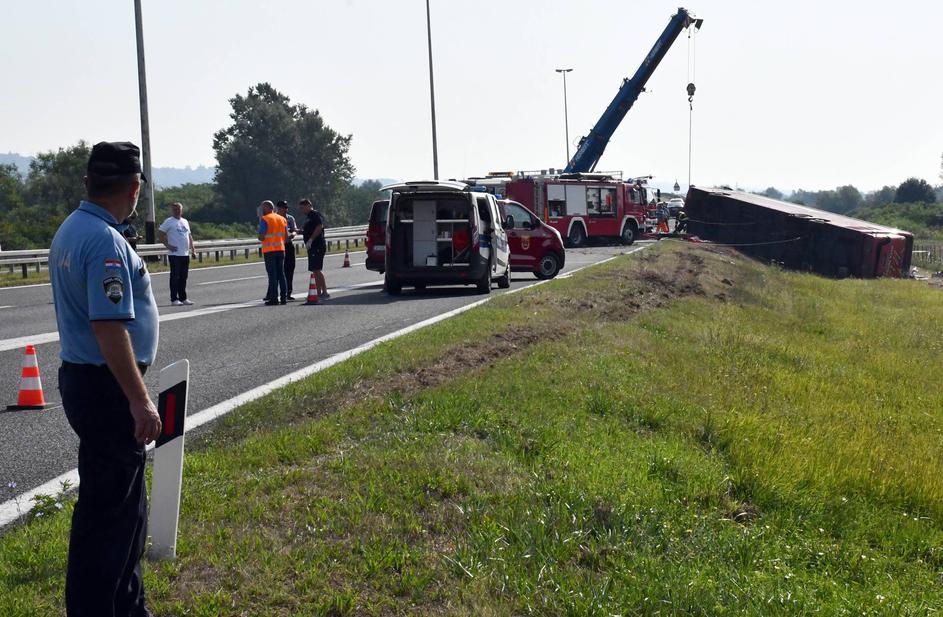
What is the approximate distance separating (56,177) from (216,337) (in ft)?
234

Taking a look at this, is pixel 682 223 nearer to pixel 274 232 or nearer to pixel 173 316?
pixel 274 232

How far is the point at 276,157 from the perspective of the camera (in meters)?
86.2

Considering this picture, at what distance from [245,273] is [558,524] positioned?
2336 cm

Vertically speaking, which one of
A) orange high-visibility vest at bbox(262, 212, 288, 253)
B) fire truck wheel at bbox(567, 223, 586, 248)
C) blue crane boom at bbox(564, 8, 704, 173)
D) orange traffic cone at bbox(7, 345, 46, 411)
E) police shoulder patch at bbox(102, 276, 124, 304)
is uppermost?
blue crane boom at bbox(564, 8, 704, 173)

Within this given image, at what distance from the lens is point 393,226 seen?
1880cm

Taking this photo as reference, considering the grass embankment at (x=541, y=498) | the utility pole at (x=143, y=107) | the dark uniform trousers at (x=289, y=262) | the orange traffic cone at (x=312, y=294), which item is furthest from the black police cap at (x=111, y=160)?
the utility pole at (x=143, y=107)

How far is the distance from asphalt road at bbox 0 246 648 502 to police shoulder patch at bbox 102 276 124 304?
2.84 meters

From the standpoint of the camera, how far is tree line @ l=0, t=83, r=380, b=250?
77938 millimetres

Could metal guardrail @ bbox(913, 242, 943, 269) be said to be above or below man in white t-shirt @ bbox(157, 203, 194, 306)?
below

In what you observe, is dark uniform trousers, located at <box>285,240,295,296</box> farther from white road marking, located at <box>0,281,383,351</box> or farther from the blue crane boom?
the blue crane boom

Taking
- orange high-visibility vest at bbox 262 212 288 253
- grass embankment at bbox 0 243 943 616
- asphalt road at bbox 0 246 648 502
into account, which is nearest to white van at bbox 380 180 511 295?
asphalt road at bbox 0 246 648 502

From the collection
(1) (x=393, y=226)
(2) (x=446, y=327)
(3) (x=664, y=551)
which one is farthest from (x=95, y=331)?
(1) (x=393, y=226)

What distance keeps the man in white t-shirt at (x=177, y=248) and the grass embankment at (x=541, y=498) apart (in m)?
7.51

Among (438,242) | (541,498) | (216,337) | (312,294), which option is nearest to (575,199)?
(438,242)
